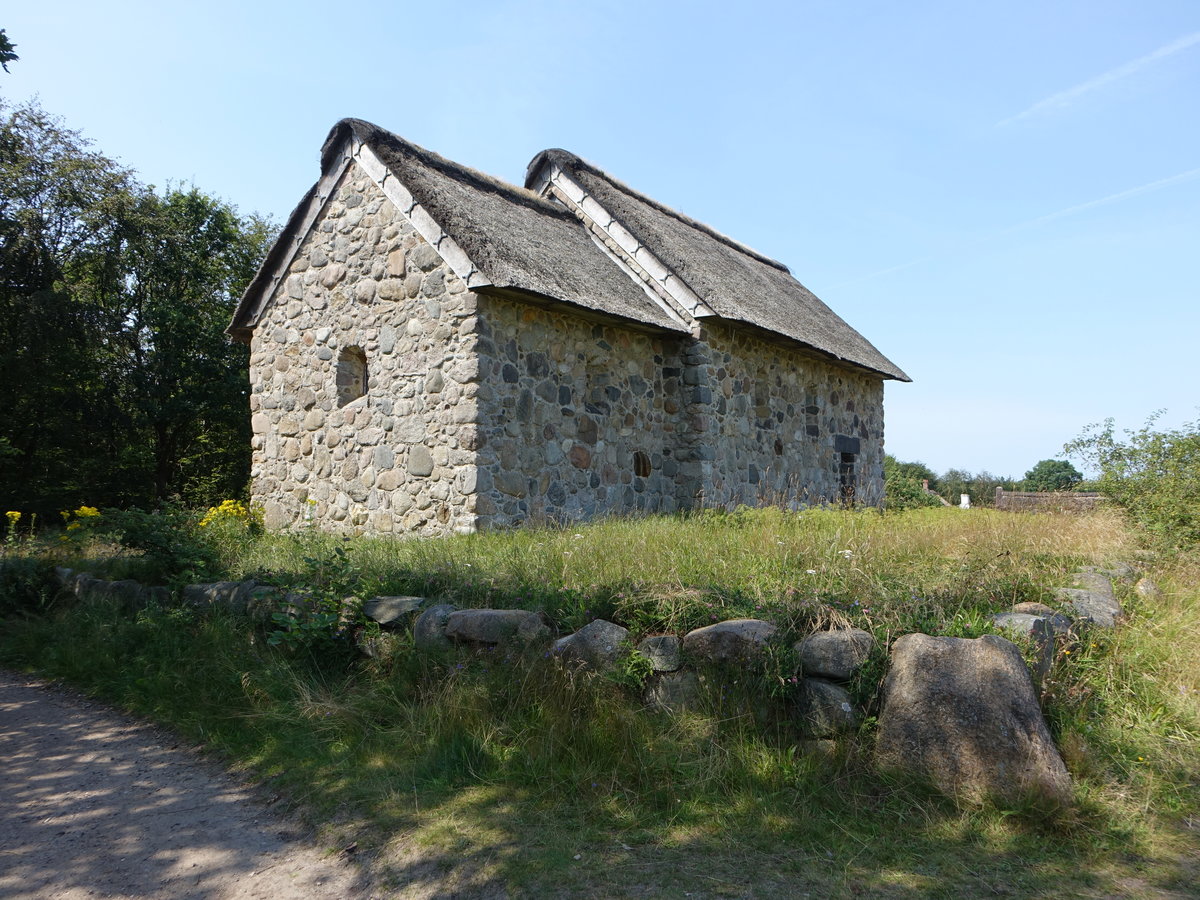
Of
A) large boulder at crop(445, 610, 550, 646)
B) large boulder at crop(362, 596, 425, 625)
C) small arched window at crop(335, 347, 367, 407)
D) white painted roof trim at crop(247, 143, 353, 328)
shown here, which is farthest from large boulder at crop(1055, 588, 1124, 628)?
white painted roof trim at crop(247, 143, 353, 328)

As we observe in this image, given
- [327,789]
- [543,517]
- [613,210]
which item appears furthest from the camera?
[613,210]

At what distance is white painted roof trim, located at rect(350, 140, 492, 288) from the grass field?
134 inches

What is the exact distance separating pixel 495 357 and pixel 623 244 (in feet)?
12.1

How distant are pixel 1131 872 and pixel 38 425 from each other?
2002cm

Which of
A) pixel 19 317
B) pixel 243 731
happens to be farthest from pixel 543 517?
pixel 19 317

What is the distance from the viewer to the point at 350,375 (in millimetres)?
10078

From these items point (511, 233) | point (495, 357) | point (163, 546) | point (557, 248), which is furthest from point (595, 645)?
point (557, 248)

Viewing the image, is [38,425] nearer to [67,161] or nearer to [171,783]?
[67,161]

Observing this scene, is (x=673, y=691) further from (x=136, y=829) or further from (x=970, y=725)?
(x=136, y=829)

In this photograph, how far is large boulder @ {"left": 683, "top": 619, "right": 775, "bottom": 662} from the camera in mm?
4191

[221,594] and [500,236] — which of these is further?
[500,236]

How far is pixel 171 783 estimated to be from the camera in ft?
14.6

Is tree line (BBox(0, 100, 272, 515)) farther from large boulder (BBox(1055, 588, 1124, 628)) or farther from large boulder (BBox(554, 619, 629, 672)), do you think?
large boulder (BBox(1055, 588, 1124, 628))

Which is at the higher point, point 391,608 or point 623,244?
point 623,244
